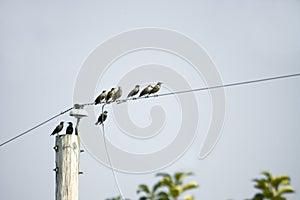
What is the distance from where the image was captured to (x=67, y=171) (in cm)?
818

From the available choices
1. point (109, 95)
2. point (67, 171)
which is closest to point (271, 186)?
point (67, 171)

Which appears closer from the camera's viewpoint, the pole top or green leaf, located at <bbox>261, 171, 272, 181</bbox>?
green leaf, located at <bbox>261, 171, 272, 181</bbox>

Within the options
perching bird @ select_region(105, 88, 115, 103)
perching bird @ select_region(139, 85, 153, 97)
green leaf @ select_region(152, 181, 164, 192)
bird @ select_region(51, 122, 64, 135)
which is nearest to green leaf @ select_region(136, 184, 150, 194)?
green leaf @ select_region(152, 181, 164, 192)

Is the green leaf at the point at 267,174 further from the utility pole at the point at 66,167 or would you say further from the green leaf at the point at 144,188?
the utility pole at the point at 66,167

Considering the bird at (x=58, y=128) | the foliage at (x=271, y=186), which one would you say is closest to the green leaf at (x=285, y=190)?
the foliage at (x=271, y=186)

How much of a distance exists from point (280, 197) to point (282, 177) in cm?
12

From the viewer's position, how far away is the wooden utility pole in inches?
321

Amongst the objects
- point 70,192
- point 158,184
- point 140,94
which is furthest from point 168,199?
point 140,94

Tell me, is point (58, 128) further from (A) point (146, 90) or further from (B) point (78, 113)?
(A) point (146, 90)

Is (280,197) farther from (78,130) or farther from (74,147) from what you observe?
(78,130)

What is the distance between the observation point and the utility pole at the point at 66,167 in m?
8.15

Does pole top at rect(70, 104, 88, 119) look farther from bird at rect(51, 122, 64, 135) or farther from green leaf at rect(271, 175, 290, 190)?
green leaf at rect(271, 175, 290, 190)

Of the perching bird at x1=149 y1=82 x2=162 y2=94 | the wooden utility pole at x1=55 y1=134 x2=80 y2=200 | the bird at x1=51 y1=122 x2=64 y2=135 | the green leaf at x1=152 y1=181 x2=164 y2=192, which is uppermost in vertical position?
the perching bird at x1=149 y1=82 x2=162 y2=94

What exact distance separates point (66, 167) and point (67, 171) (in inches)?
2.7
